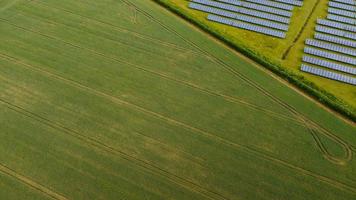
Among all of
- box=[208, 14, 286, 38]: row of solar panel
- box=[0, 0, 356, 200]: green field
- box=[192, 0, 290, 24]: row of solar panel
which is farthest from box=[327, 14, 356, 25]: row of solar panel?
box=[0, 0, 356, 200]: green field

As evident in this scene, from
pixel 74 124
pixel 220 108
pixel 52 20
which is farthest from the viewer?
pixel 52 20

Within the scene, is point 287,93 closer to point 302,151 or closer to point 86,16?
point 302,151

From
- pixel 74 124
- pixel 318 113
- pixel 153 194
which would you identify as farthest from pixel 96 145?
pixel 318 113

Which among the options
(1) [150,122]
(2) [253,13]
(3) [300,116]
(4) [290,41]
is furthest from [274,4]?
(1) [150,122]

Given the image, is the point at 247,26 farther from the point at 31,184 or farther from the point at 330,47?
the point at 31,184

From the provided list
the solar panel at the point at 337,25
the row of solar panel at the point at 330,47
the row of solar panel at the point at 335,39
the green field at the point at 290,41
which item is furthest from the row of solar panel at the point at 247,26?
the solar panel at the point at 337,25

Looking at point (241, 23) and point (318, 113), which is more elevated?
point (241, 23)
